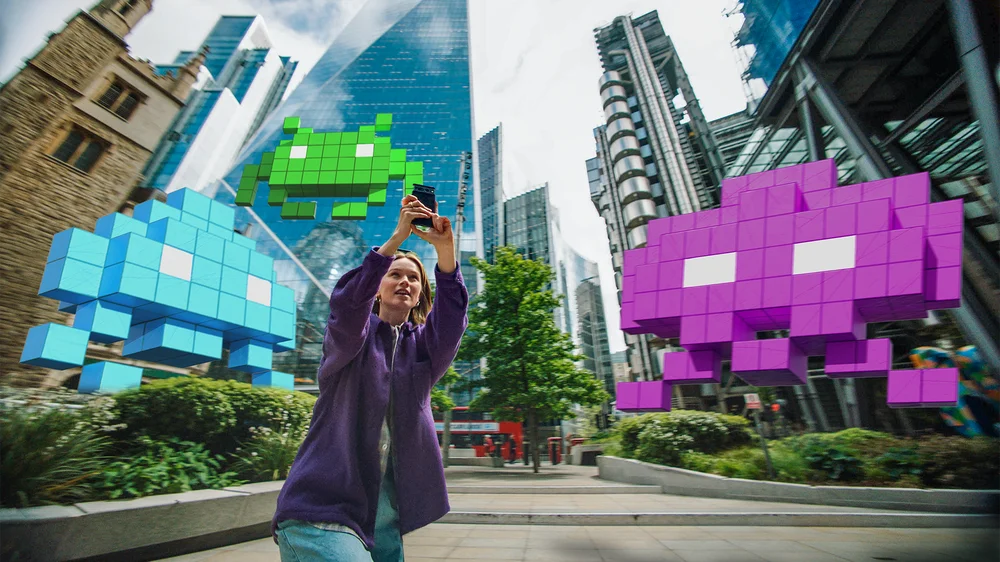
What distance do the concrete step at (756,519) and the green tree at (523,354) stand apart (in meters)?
8.50

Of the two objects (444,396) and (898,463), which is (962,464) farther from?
(444,396)

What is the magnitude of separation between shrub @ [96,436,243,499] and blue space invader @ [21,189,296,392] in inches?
186

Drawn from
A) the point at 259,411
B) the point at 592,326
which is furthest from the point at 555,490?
the point at 592,326

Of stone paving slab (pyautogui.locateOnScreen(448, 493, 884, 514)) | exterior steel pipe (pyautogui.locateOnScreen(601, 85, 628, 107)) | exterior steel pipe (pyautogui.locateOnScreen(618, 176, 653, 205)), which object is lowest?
stone paving slab (pyautogui.locateOnScreen(448, 493, 884, 514))

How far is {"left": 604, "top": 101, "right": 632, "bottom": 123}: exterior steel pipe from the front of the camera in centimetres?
4053

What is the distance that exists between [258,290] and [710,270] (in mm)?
12240

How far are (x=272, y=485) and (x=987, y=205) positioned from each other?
74.3 feet

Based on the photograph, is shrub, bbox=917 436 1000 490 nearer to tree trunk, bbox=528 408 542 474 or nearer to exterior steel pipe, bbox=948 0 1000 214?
exterior steel pipe, bbox=948 0 1000 214

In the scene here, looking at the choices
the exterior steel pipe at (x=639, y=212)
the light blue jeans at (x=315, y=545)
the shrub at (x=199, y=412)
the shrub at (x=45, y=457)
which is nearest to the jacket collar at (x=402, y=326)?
the light blue jeans at (x=315, y=545)

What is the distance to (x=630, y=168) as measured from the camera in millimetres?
37969

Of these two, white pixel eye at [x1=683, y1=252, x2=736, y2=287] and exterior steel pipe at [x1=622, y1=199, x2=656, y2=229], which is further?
exterior steel pipe at [x1=622, y1=199, x2=656, y2=229]

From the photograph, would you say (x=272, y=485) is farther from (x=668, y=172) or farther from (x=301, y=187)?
(x=668, y=172)

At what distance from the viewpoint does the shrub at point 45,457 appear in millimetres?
3523

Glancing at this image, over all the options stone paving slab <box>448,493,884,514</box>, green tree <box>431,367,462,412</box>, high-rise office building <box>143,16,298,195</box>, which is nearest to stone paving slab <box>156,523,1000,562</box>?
stone paving slab <box>448,493,884,514</box>
